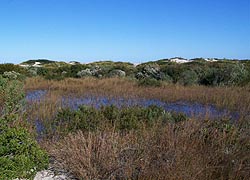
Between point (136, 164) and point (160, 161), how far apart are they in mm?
330

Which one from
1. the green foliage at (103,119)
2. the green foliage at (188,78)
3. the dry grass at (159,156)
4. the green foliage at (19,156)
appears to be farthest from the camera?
the green foliage at (188,78)

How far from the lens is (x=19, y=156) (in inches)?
183

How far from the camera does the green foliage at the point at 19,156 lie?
14.8 feet

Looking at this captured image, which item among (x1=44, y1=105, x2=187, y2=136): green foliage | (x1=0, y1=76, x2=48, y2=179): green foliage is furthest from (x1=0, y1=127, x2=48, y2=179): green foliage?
(x1=44, y1=105, x2=187, y2=136): green foliage

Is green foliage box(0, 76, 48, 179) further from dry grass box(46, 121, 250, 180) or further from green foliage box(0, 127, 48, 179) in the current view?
dry grass box(46, 121, 250, 180)

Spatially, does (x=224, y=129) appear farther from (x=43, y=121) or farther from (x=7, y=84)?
(x=7, y=84)

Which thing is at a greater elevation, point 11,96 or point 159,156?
point 11,96

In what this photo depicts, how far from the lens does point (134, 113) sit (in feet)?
29.3

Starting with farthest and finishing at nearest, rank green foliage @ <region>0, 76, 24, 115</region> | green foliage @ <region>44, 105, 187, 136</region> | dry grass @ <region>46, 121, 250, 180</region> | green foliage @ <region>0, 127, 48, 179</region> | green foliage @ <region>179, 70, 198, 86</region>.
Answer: green foliage @ <region>179, 70, 198, 86</region>, green foliage @ <region>0, 76, 24, 115</region>, green foliage @ <region>44, 105, 187, 136</region>, dry grass @ <region>46, 121, 250, 180</region>, green foliage @ <region>0, 127, 48, 179</region>

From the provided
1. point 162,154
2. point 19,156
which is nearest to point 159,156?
point 162,154

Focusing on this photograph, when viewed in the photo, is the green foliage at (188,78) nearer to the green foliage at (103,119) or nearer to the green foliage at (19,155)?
the green foliage at (103,119)

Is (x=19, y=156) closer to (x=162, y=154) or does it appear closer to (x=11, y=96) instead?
(x=162, y=154)

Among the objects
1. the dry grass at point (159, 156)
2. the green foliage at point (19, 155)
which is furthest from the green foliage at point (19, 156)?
the dry grass at point (159, 156)

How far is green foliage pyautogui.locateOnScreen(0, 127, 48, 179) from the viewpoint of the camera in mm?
4523
